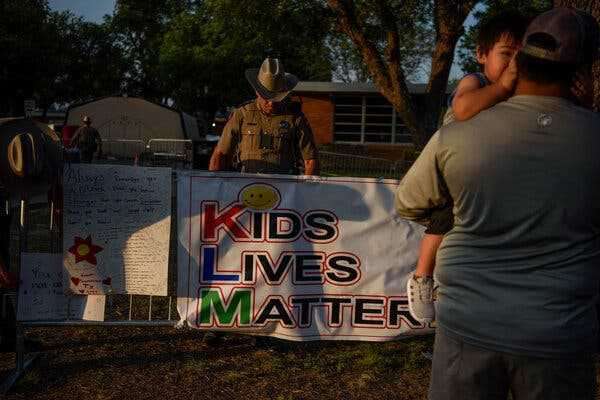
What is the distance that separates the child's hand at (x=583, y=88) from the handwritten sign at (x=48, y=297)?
11.0ft

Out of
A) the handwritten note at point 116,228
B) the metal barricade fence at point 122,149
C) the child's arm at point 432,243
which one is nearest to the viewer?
the child's arm at point 432,243

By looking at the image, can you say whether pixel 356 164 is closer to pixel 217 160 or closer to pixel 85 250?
pixel 217 160

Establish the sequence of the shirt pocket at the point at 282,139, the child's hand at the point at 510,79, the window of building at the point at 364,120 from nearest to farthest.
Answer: the child's hand at the point at 510,79 < the shirt pocket at the point at 282,139 < the window of building at the point at 364,120

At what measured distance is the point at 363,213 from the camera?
5004 millimetres

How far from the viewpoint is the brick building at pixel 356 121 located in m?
31.2

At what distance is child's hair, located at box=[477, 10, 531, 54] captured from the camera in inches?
129

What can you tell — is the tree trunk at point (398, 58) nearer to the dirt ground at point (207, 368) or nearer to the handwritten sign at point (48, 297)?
the dirt ground at point (207, 368)

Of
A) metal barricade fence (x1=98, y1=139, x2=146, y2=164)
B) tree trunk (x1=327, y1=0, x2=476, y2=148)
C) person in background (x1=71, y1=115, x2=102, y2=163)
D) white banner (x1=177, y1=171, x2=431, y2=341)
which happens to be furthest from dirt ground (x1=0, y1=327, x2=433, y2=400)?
metal barricade fence (x1=98, y1=139, x2=146, y2=164)

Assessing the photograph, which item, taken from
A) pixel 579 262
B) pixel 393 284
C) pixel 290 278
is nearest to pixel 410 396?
pixel 393 284

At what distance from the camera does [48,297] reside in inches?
192

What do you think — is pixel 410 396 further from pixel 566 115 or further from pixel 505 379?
pixel 566 115

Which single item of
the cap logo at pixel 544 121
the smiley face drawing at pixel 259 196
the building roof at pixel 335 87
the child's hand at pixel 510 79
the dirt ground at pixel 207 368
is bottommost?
the dirt ground at pixel 207 368

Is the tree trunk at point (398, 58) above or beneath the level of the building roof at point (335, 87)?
beneath

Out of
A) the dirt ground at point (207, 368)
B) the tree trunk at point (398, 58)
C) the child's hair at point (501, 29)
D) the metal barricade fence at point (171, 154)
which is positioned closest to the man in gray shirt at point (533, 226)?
the child's hair at point (501, 29)
